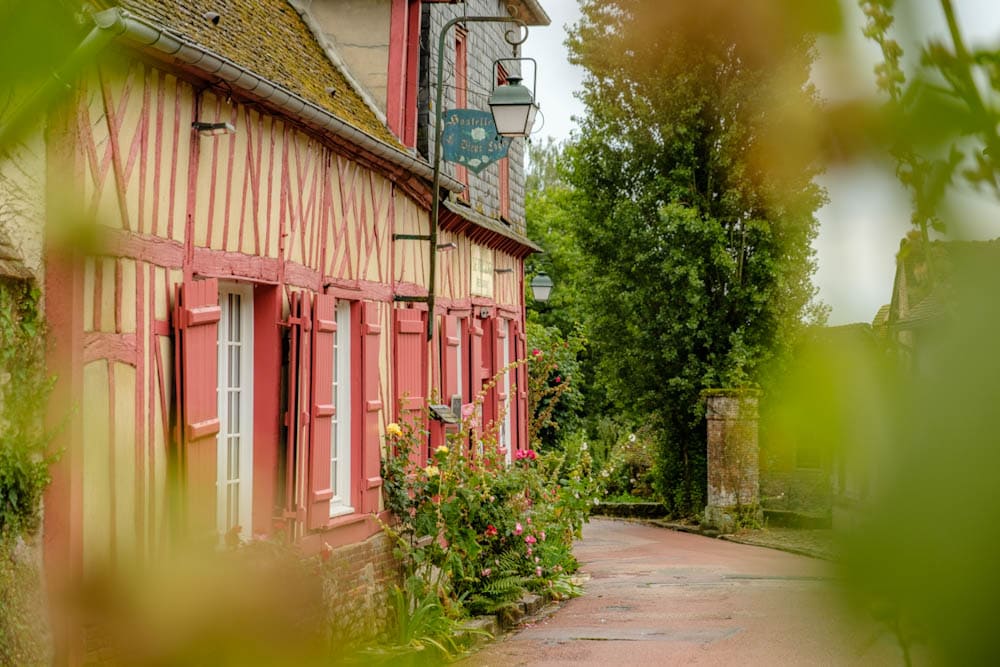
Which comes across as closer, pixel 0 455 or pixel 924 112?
pixel 924 112

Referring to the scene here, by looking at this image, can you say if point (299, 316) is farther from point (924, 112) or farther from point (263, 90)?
point (924, 112)

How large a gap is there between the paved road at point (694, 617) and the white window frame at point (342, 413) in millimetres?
1574

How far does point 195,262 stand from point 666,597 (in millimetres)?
7347

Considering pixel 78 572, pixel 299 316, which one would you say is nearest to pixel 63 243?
pixel 78 572

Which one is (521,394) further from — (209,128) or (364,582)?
(209,128)

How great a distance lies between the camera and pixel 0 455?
978mm

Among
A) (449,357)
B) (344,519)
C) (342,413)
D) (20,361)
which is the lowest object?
(344,519)

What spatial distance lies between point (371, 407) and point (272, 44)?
2.79 metres

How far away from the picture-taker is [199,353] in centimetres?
643

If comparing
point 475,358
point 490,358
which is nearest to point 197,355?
point 475,358

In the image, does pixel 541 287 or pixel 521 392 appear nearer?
pixel 521 392

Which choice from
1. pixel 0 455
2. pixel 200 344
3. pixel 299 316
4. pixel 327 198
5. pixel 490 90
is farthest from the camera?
pixel 490 90

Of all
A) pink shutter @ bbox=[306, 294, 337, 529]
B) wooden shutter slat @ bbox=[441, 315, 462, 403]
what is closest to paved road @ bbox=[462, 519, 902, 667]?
pink shutter @ bbox=[306, 294, 337, 529]

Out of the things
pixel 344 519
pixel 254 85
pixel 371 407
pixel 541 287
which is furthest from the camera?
pixel 541 287
